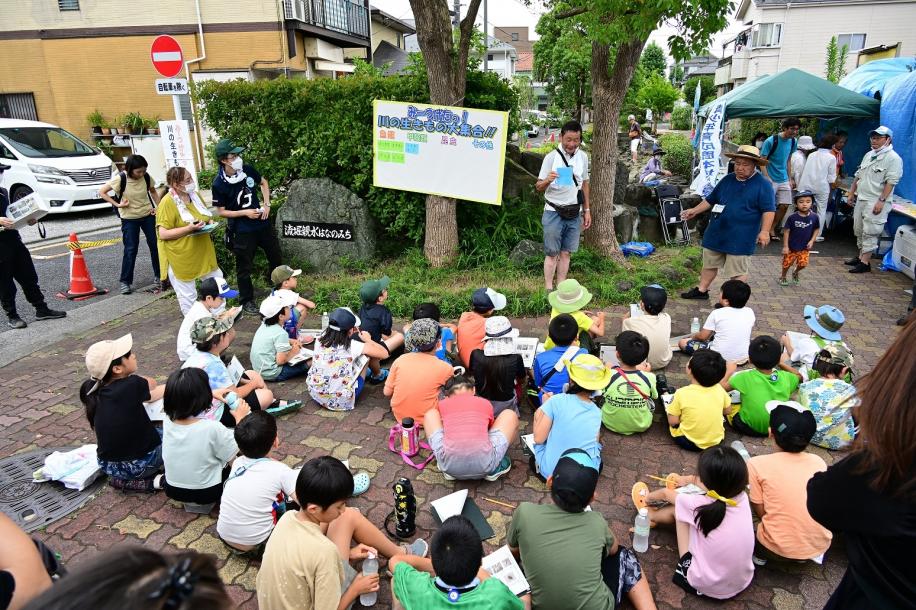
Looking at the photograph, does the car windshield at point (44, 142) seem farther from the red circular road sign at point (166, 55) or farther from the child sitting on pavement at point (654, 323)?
the child sitting on pavement at point (654, 323)

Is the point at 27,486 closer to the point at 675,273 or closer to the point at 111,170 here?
the point at 675,273

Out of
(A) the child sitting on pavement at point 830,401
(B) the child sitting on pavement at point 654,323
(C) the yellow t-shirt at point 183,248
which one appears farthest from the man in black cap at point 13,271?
(A) the child sitting on pavement at point 830,401

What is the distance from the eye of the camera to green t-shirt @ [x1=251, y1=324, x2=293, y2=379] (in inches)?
210

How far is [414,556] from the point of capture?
3.13 metres

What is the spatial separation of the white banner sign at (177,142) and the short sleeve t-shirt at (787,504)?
7.77m

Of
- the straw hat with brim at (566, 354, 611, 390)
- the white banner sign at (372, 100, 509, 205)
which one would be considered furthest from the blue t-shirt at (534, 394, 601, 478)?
the white banner sign at (372, 100, 509, 205)

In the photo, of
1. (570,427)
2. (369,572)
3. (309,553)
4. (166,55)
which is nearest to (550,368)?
(570,427)

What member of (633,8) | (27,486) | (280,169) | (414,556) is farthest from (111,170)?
(414,556)

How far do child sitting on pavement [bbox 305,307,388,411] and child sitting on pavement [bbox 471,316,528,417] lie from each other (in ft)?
3.76

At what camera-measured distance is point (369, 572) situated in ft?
10.2

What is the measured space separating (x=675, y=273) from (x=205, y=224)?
604 centimetres

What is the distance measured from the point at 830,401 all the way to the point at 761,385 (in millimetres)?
452

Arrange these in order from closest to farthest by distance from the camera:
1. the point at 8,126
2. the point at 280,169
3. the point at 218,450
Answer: the point at 218,450, the point at 280,169, the point at 8,126

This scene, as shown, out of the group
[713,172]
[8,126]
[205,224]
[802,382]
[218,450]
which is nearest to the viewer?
[218,450]
